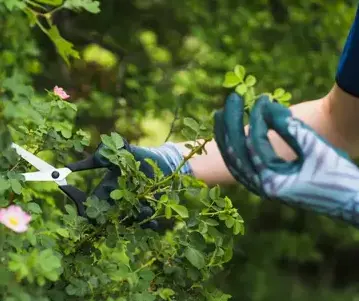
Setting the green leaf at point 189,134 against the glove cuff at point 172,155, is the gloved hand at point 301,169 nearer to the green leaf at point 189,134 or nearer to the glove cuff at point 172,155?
the green leaf at point 189,134

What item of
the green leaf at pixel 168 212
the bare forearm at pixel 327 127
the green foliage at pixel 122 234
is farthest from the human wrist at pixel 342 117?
the green leaf at pixel 168 212

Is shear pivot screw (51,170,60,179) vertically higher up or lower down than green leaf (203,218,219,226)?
lower down

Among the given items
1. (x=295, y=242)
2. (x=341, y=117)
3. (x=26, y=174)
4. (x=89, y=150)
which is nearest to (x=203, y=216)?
(x=26, y=174)

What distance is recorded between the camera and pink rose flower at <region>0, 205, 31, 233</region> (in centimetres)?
90

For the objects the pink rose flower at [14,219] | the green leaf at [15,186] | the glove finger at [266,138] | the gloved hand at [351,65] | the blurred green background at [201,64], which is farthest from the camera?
the blurred green background at [201,64]

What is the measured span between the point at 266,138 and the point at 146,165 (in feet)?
0.62

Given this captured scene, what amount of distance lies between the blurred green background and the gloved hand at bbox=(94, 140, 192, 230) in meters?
0.79

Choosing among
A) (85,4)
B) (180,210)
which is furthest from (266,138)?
(85,4)

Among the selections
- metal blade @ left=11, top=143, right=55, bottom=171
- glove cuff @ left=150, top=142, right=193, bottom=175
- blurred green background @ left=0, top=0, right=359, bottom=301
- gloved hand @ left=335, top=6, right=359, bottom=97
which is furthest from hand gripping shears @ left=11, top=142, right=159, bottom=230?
blurred green background @ left=0, top=0, right=359, bottom=301

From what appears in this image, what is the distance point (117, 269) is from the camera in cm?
108

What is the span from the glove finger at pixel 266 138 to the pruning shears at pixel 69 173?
0.19 meters

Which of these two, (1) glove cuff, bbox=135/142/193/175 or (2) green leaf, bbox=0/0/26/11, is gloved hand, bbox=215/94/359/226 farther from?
(2) green leaf, bbox=0/0/26/11

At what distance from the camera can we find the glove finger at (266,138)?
1.11 m

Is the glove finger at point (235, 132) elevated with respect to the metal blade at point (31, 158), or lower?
elevated
